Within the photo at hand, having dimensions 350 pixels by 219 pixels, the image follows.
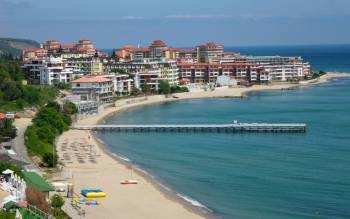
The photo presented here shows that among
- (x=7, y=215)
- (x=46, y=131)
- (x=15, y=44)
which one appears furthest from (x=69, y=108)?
(x=15, y=44)

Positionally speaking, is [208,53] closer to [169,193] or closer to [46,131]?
[46,131]

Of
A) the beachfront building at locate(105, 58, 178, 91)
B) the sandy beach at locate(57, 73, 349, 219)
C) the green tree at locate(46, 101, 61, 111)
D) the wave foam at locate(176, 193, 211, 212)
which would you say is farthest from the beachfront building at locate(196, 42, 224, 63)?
the wave foam at locate(176, 193, 211, 212)

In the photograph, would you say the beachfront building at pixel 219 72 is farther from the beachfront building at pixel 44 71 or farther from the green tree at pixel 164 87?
the beachfront building at pixel 44 71

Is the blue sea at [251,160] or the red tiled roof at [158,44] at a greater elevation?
the red tiled roof at [158,44]

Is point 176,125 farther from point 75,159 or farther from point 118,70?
point 118,70

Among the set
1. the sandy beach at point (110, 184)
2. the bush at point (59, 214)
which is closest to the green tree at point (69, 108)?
the sandy beach at point (110, 184)

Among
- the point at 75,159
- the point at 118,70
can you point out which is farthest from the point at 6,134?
the point at 118,70
